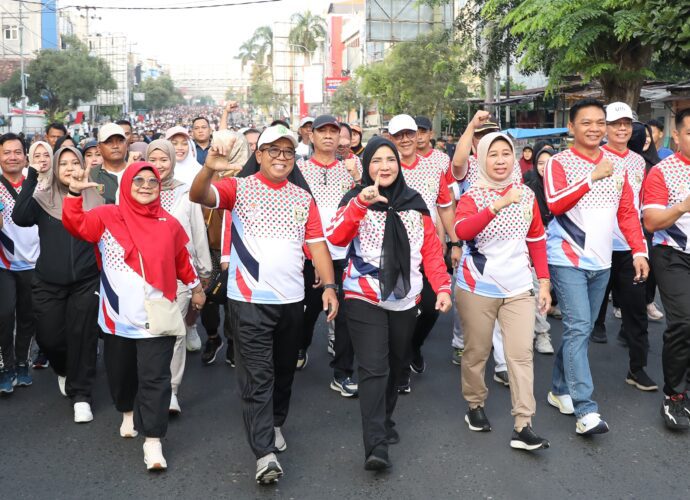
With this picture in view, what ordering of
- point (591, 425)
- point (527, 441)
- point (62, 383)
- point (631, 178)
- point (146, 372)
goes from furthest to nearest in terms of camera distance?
1. point (631, 178)
2. point (62, 383)
3. point (591, 425)
4. point (527, 441)
5. point (146, 372)

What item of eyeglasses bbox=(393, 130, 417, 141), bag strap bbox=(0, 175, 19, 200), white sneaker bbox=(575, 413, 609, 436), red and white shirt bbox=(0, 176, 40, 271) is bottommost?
white sneaker bbox=(575, 413, 609, 436)

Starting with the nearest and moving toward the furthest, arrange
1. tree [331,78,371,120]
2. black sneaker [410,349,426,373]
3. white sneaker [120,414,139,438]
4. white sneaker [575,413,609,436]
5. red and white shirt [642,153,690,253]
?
white sneaker [575,413,609,436]
white sneaker [120,414,139,438]
red and white shirt [642,153,690,253]
black sneaker [410,349,426,373]
tree [331,78,371,120]

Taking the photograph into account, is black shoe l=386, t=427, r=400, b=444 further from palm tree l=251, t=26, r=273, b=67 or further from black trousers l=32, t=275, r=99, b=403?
palm tree l=251, t=26, r=273, b=67

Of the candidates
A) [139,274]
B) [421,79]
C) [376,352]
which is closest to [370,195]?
[376,352]

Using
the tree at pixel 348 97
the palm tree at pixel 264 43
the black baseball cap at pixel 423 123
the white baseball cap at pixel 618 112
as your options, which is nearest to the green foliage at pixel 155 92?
the palm tree at pixel 264 43

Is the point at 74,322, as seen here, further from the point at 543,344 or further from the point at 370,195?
the point at 543,344

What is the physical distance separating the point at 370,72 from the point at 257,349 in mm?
38818

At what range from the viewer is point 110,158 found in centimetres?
626

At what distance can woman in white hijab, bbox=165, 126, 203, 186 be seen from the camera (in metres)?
7.42

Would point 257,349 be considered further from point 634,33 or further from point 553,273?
point 634,33

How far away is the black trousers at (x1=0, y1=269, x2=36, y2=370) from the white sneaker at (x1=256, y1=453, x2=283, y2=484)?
8.86ft

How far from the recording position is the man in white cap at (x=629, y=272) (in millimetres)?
6059

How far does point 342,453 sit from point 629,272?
113 inches

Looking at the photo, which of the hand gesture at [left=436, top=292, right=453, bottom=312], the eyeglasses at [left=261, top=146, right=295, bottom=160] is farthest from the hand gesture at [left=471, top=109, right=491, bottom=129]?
the eyeglasses at [left=261, top=146, right=295, bottom=160]
